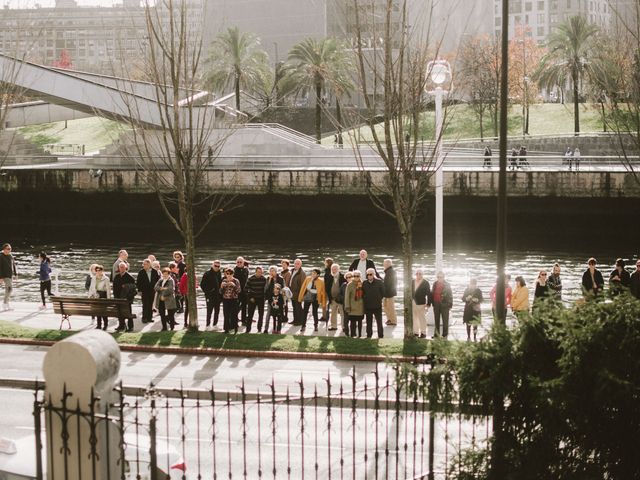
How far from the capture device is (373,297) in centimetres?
1864

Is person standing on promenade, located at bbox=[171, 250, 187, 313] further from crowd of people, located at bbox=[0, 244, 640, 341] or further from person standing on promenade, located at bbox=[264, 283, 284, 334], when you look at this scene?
person standing on promenade, located at bbox=[264, 283, 284, 334]

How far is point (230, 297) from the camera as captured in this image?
19281 mm

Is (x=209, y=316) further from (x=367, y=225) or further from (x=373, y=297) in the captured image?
(x=367, y=225)

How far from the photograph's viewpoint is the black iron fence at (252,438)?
6.80 meters

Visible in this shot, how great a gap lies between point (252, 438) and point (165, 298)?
8.24 m

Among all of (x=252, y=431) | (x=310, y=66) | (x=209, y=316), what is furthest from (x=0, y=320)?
(x=310, y=66)

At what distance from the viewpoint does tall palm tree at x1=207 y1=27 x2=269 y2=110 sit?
6212 centimetres

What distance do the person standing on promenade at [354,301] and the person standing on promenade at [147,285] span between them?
462cm

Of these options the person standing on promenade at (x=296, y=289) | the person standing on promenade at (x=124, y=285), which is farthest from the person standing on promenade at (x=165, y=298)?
the person standing on promenade at (x=296, y=289)

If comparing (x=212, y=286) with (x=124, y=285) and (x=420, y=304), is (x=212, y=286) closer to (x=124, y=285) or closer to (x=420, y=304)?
(x=124, y=285)

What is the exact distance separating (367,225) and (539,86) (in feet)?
91.9

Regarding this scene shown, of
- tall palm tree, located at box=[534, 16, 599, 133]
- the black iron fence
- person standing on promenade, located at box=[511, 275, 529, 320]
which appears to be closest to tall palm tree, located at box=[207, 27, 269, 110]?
tall palm tree, located at box=[534, 16, 599, 133]

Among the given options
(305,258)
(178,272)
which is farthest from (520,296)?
(305,258)

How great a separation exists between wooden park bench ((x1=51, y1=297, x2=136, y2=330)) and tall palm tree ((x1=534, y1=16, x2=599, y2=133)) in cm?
5055
